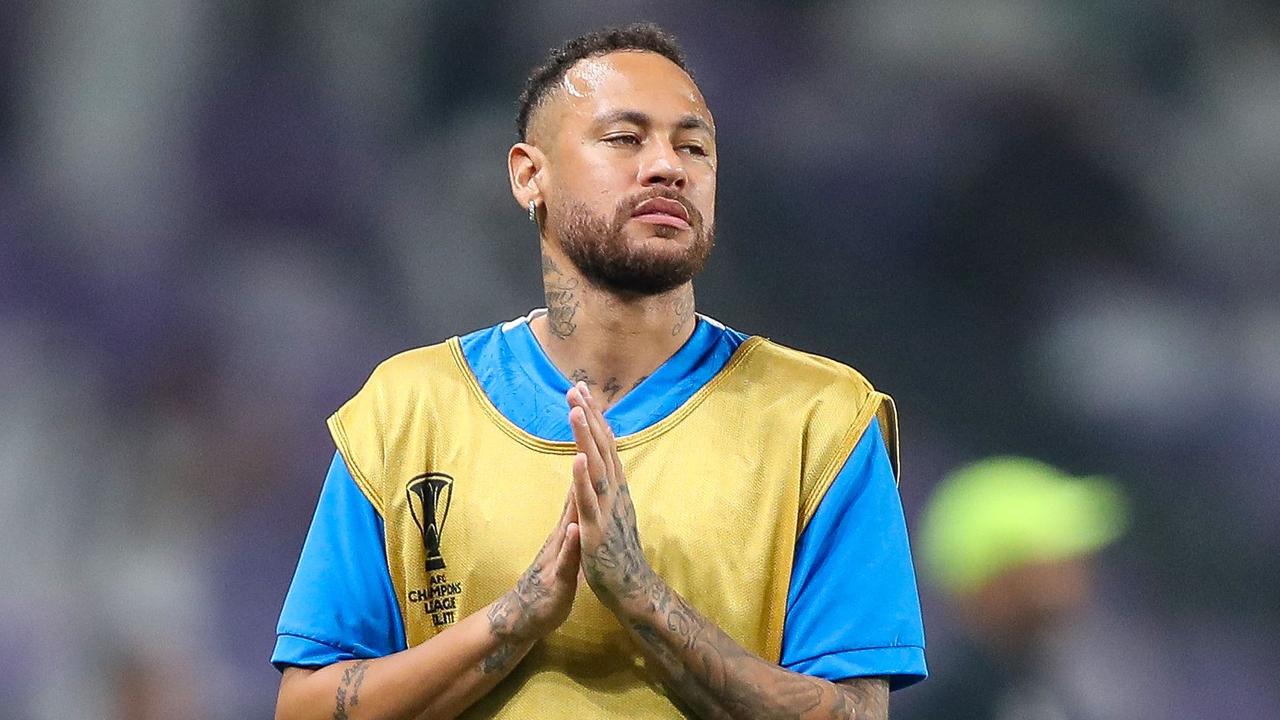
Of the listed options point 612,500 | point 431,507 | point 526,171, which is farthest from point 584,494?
point 526,171

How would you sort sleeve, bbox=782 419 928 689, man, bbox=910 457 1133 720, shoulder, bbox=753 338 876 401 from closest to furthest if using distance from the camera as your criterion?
sleeve, bbox=782 419 928 689, shoulder, bbox=753 338 876 401, man, bbox=910 457 1133 720

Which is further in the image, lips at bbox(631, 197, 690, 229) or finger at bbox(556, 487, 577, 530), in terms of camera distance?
lips at bbox(631, 197, 690, 229)

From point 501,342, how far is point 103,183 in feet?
3.57

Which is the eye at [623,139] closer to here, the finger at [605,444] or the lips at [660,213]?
the lips at [660,213]

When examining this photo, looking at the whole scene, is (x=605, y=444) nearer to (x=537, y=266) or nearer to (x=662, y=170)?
(x=662, y=170)

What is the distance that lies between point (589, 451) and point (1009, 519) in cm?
122

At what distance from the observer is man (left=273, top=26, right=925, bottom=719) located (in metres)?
1.55

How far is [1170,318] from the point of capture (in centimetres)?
256

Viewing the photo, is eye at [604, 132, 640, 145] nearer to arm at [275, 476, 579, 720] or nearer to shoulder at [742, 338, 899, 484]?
shoulder at [742, 338, 899, 484]

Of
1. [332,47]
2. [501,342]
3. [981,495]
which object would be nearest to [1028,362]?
[981,495]

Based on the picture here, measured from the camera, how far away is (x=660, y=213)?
5.55 feet

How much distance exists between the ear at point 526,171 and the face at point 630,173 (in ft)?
0.05

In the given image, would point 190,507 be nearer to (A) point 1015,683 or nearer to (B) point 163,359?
(B) point 163,359

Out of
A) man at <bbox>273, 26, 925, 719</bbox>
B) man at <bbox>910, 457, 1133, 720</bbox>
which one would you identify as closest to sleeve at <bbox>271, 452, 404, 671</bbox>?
man at <bbox>273, 26, 925, 719</bbox>
